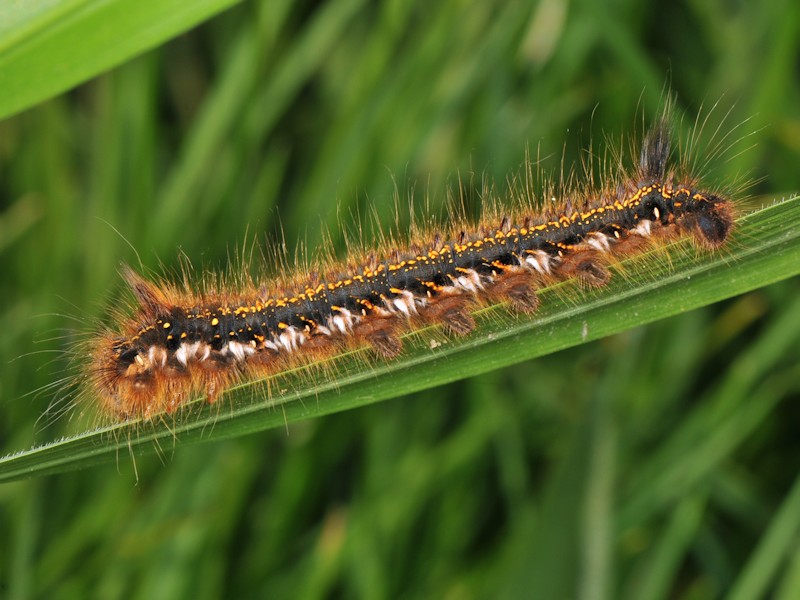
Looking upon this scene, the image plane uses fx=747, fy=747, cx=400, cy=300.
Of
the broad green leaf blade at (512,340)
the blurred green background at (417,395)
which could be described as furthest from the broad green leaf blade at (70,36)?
the blurred green background at (417,395)

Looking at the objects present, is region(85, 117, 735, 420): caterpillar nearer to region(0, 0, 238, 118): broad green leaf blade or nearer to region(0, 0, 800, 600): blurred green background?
region(0, 0, 800, 600): blurred green background

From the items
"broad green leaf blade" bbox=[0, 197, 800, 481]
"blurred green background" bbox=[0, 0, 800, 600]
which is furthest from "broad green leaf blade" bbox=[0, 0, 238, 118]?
"blurred green background" bbox=[0, 0, 800, 600]

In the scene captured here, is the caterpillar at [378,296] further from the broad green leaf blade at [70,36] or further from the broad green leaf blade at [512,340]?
the broad green leaf blade at [70,36]

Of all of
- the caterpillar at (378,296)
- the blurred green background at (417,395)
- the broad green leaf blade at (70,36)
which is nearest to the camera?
the broad green leaf blade at (70,36)

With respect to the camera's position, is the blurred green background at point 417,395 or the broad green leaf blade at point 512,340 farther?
the blurred green background at point 417,395

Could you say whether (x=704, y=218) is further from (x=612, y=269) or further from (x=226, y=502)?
(x=226, y=502)

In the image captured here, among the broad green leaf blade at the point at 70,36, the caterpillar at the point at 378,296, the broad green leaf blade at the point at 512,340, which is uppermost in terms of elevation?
the broad green leaf blade at the point at 70,36

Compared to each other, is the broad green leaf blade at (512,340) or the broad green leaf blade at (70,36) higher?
the broad green leaf blade at (70,36)
